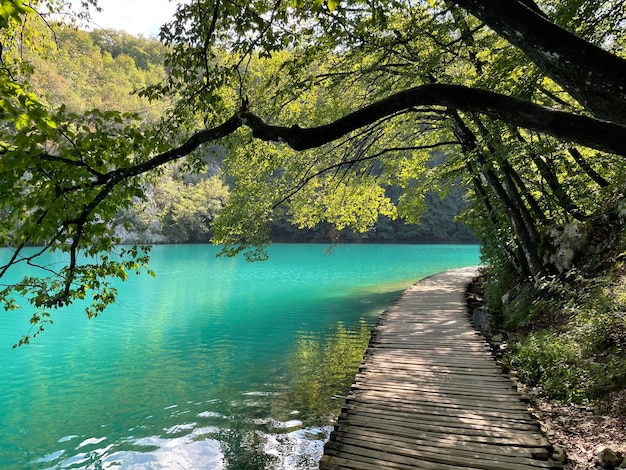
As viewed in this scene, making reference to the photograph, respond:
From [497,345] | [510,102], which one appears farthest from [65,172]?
[497,345]

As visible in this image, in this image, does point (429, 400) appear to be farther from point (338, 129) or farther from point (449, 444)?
point (338, 129)

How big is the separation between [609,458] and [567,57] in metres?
3.41

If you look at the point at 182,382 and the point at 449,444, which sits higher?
the point at 449,444

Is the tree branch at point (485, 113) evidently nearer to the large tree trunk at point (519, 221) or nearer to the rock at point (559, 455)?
the rock at point (559, 455)

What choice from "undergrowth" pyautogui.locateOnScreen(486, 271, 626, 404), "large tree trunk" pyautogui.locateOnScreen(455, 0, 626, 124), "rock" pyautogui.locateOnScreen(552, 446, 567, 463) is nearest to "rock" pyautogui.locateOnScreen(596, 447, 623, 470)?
"rock" pyautogui.locateOnScreen(552, 446, 567, 463)

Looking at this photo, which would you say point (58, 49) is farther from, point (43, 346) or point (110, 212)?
point (43, 346)

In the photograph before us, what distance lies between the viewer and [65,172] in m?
2.95

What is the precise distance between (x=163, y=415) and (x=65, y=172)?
4992 millimetres

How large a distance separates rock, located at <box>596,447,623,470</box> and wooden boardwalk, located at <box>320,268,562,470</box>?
0.43 metres

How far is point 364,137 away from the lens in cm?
1020

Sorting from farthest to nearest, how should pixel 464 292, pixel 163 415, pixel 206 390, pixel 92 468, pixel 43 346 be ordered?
pixel 464 292, pixel 43 346, pixel 206 390, pixel 163 415, pixel 92 468

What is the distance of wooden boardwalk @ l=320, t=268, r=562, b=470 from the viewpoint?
3.62m

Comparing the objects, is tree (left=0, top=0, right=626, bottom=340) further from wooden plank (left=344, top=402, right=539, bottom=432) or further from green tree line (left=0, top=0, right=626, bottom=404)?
wooden plank (left=344, top=402, right=539, bottom=432)

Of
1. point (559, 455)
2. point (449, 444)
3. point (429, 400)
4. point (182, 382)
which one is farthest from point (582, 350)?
point (182, 382)
